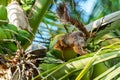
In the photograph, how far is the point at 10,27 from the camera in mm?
1517

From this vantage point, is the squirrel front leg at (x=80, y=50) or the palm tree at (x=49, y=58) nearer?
the palm tree at (x=49, y=58)

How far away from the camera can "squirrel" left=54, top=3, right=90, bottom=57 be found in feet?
4.26

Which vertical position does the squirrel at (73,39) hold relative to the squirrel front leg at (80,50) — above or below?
above

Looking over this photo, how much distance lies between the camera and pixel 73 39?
4.76 feet

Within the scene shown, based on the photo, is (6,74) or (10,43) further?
(10,43)

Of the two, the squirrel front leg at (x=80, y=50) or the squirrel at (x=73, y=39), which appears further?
the squirrel front leg at (x=80, y=50)

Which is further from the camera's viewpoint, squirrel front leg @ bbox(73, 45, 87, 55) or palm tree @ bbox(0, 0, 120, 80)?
squirrel front leg @ bbox(73, 45, 87, 55)

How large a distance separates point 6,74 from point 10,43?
0.52 feet

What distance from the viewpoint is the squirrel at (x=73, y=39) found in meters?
1.30

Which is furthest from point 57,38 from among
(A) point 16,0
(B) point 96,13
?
(B) point 96,13

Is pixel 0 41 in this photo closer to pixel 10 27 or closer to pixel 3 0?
pixel 10 27

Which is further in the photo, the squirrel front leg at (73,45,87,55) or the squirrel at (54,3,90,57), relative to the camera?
the squirrel front leg at (73,45,87,55)

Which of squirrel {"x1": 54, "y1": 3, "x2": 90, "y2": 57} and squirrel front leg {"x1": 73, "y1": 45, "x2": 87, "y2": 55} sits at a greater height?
squirrel {"x1": 54, "y1": 3, "x2": 90, "y2": 57}

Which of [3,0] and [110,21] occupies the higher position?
[3,0]
